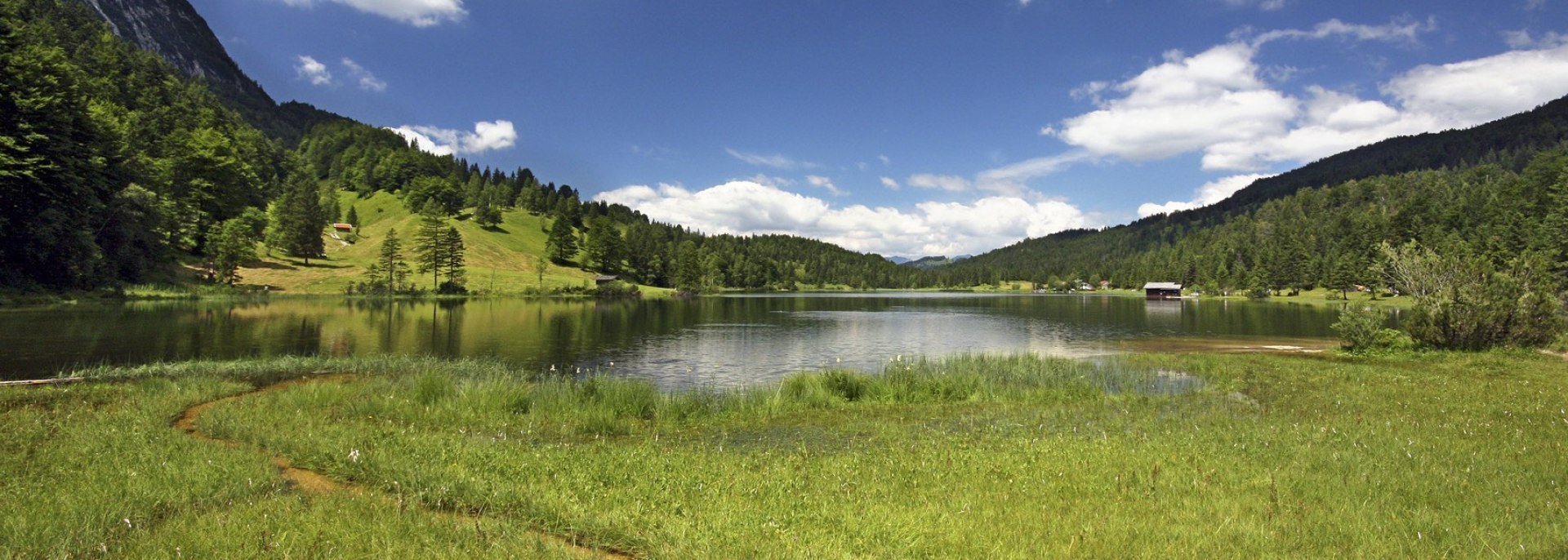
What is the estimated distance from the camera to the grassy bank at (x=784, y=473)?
7.52 m

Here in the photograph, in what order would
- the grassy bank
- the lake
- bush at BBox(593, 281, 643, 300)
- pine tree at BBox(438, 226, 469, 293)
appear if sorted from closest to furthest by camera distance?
the grassy bank < the lake < pine tree at BBox(438, 226, 469, 293) < bush at BBox(593, 281, 643, 300)

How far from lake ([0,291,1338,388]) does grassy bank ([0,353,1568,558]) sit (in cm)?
1238

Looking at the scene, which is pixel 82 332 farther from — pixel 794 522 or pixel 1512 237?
pixel 1512 237

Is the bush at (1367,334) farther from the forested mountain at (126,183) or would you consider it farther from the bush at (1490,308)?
the forested mountain at (126,183)

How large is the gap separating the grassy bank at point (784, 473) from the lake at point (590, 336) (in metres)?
12.4

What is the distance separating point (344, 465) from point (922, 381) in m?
18.1

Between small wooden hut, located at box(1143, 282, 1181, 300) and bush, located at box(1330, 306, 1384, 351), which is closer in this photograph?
bush, located at box(1330, 306, 1384, 351)

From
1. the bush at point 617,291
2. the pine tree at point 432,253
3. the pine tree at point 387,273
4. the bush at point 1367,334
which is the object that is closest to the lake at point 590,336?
the bush at point 1367,334

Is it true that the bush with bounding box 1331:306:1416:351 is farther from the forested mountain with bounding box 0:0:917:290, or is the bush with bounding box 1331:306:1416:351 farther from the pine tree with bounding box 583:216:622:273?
the pine tree with bounding box 583:216:622:273

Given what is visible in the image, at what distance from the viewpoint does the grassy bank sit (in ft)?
24.7

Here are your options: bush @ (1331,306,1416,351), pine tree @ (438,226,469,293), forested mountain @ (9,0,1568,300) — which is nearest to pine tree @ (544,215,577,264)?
forested mountain @ (9,0,1568,300)

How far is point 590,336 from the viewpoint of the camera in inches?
1981

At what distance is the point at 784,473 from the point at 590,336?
4230 cm

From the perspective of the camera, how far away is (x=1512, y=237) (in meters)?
102
